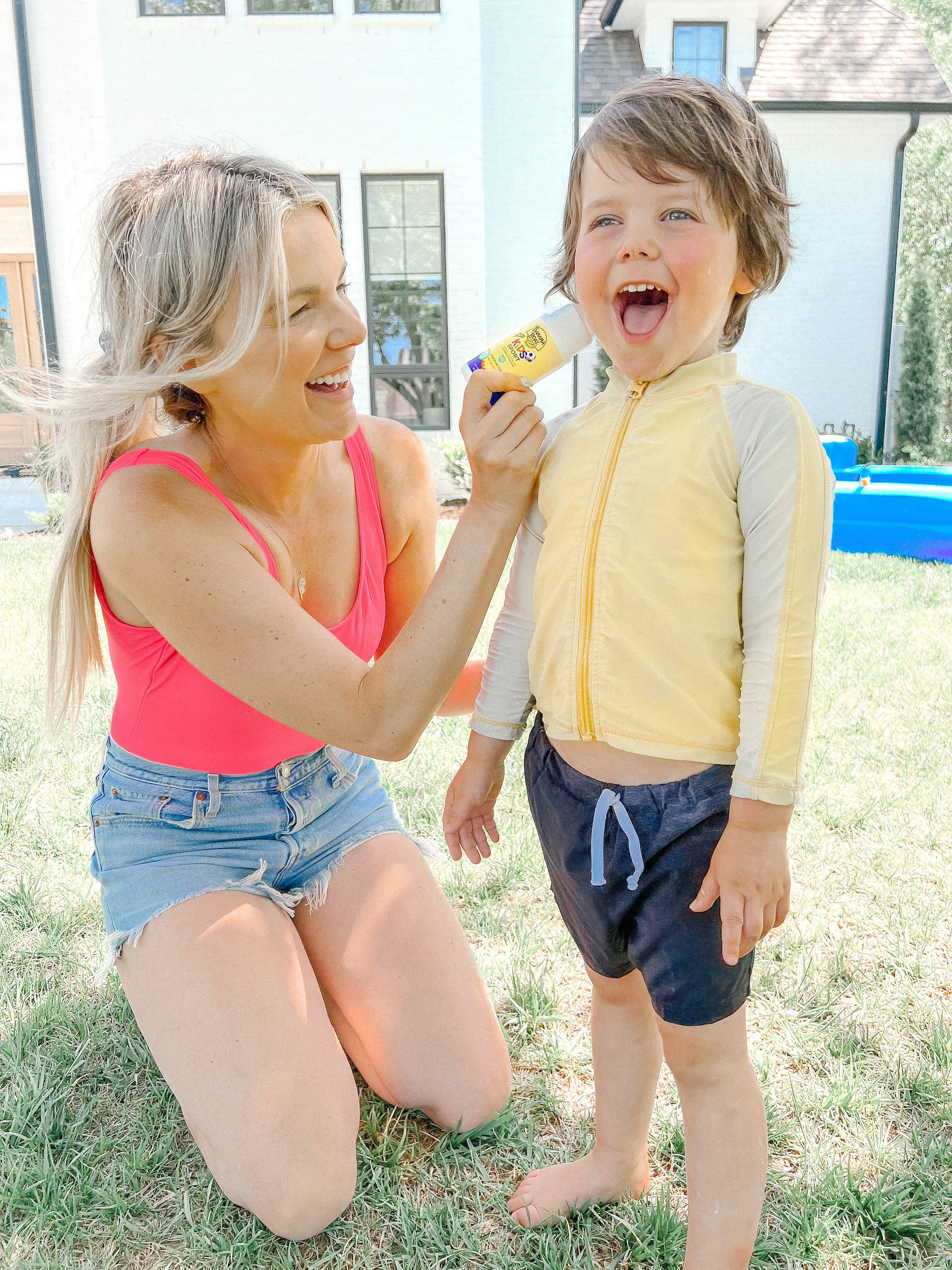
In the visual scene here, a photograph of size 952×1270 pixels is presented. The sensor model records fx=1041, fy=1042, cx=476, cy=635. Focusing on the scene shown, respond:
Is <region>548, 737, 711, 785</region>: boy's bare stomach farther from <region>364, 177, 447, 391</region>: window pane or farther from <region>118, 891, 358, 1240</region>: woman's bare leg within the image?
<region>364, 177, 447, 391</region>: window pane

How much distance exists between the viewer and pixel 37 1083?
6.51 feet

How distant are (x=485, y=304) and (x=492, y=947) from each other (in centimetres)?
905

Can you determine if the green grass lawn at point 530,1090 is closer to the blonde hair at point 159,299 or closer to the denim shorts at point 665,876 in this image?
the denim shorts at point 665,876

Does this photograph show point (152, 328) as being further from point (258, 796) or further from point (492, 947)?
point (492, 947)

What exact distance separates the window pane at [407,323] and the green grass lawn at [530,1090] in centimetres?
750

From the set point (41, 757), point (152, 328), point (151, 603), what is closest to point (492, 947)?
point (151, 603)

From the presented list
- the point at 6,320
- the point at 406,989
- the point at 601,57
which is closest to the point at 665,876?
the point at 406,989

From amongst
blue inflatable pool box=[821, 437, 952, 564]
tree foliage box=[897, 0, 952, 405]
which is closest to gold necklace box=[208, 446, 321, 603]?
blue inflatable pool box=[821, 437, 952, 564]

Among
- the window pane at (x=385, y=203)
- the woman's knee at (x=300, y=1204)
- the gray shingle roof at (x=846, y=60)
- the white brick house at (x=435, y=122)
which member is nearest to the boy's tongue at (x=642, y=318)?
the woman's knee at (x=300, y=1204)

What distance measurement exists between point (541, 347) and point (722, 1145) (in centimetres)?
117

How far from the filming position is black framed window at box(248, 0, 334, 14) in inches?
364

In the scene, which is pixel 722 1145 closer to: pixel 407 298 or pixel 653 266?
pixel 653 266

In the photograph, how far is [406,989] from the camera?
2.08 meters

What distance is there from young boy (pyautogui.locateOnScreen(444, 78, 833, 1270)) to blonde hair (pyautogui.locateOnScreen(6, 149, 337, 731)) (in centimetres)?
56
